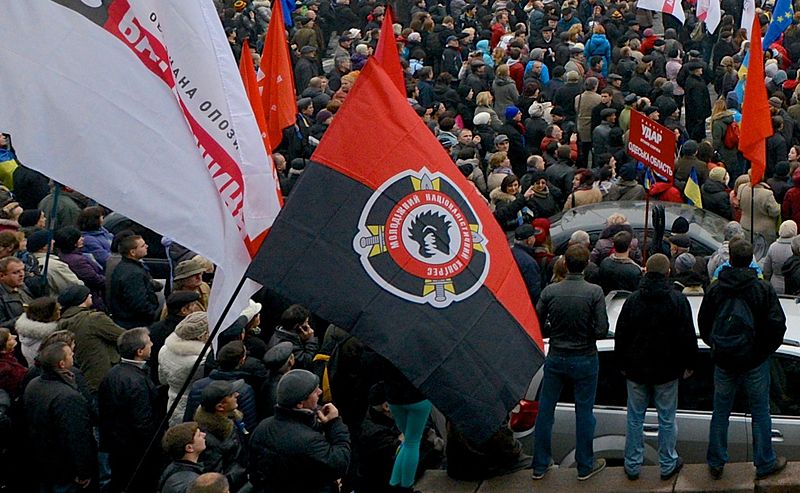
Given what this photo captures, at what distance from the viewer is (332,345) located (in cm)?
902

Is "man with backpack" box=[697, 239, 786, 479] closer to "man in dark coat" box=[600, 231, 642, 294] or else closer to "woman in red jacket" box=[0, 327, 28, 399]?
"man in dark coat" box=[600, 231, 642, 294]

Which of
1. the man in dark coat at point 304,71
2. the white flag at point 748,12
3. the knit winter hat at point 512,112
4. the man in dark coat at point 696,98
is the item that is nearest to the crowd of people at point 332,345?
the knit winter hat at point 512,112

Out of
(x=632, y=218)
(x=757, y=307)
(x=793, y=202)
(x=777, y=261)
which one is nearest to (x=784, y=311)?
(x=757, y=307)

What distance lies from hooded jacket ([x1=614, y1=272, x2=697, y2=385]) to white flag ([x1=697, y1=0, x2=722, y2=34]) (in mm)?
11956

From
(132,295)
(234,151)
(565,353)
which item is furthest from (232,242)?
(132,295)

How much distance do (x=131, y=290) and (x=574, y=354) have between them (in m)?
3.99

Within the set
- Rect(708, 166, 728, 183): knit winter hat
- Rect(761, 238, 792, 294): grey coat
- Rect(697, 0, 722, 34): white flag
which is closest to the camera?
Rect(761, 238, 792, 294): grey coat

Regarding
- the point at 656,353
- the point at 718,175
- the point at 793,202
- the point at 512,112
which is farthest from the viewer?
the point at 512,112

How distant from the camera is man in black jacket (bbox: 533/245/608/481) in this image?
7809 millimetres

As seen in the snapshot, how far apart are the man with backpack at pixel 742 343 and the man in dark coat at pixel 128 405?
338cm

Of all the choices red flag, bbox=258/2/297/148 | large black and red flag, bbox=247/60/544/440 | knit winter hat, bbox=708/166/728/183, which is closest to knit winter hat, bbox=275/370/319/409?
large black and red flag, bbox=247/60/544/440

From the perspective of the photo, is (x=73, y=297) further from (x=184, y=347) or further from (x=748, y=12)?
(x=748, y=12)

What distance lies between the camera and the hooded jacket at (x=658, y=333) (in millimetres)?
7699

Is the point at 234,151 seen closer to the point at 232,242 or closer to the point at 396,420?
the point at 232,242
